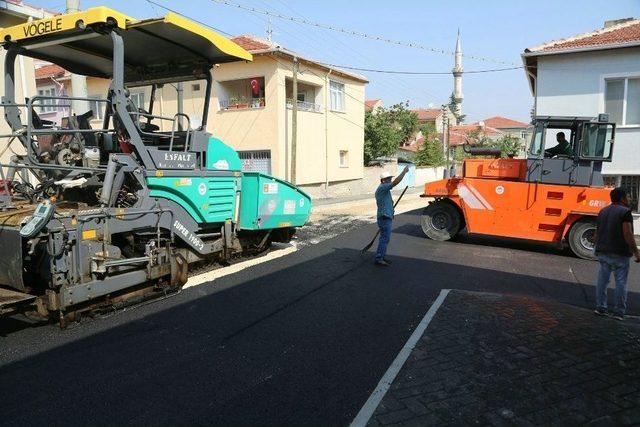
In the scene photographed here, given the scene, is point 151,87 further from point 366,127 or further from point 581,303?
point 366,127

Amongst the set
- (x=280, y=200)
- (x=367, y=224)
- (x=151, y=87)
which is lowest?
(x=367, y=224)

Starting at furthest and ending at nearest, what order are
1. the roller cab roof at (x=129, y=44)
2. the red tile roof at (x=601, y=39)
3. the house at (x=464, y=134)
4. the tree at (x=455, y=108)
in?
1. the tree at (x=455, y=108)
2. the house at (x=464, y=134)
3. the red tile roof at (x=601, y=39)
4. the roller cab roof at (x=129, y=44)

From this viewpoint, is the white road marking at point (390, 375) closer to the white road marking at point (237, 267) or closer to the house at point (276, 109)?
the white road marking at point (237, 267)

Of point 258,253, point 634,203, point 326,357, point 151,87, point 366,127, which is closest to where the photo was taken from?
point 326,357

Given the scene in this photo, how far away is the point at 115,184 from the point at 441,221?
7.28 meters

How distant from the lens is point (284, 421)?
125 inches

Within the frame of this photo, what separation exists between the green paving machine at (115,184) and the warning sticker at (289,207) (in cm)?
55

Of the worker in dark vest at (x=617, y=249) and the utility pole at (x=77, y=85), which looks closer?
the worker in dark vest at (x=617, y=249)

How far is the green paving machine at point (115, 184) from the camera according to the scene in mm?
4629

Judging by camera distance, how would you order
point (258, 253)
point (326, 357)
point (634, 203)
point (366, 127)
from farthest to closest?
point (366, 127) < point (634, 203) < point (258, 253) < point (326, 357)

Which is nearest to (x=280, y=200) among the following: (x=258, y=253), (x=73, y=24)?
(x=258, y=253)

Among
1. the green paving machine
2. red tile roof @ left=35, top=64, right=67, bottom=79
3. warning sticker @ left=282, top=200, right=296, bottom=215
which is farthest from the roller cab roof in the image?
red tile roof @ left=35, top=64, right=67, bottom=79

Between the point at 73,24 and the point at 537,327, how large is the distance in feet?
18.9

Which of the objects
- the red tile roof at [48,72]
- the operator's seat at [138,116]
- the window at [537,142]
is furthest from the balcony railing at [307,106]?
the operator's seat at [138,116]
